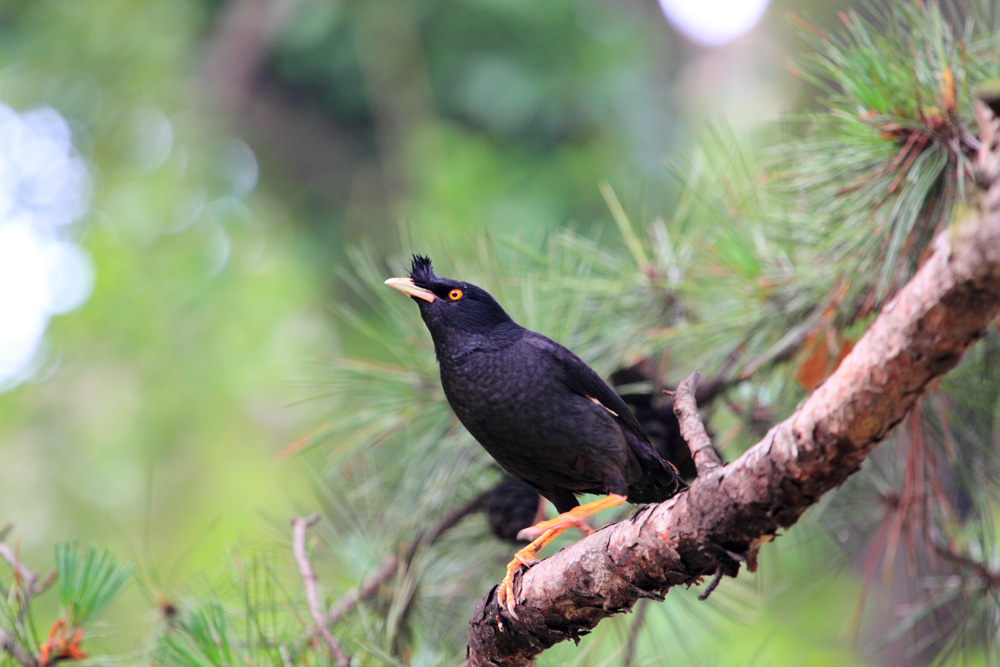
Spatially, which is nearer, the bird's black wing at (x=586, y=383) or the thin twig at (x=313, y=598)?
the thin twig at (x=313, y=598)

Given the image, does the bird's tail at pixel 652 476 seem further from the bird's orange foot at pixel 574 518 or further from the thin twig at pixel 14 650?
the thin twig at pixel 14 650

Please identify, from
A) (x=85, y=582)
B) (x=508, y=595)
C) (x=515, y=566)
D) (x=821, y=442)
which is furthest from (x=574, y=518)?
(x=85, y=582)

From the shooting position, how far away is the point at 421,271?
2336 millimetres

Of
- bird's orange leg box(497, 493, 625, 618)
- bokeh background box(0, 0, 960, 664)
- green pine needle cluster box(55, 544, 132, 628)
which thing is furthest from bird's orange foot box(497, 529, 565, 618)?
bokeh background box(0, 0, 960, 664)

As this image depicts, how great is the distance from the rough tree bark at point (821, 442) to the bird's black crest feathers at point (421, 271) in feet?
3.32

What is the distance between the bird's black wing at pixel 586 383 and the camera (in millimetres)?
2096

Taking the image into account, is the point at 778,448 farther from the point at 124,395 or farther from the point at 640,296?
the point at 124,395

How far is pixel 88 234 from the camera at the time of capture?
23.6ft

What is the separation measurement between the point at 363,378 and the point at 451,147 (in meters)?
3.44

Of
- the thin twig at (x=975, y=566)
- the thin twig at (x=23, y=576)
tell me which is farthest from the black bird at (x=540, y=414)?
the thin twig at (x=23, y=576)

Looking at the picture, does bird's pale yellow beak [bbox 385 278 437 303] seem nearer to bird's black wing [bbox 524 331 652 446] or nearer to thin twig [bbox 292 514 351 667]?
bird's black wing [bbox 524 331 652 446]

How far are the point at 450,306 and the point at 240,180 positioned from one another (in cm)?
627

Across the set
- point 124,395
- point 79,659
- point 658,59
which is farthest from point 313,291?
point 79,659

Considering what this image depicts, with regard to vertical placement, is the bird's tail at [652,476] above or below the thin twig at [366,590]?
above
